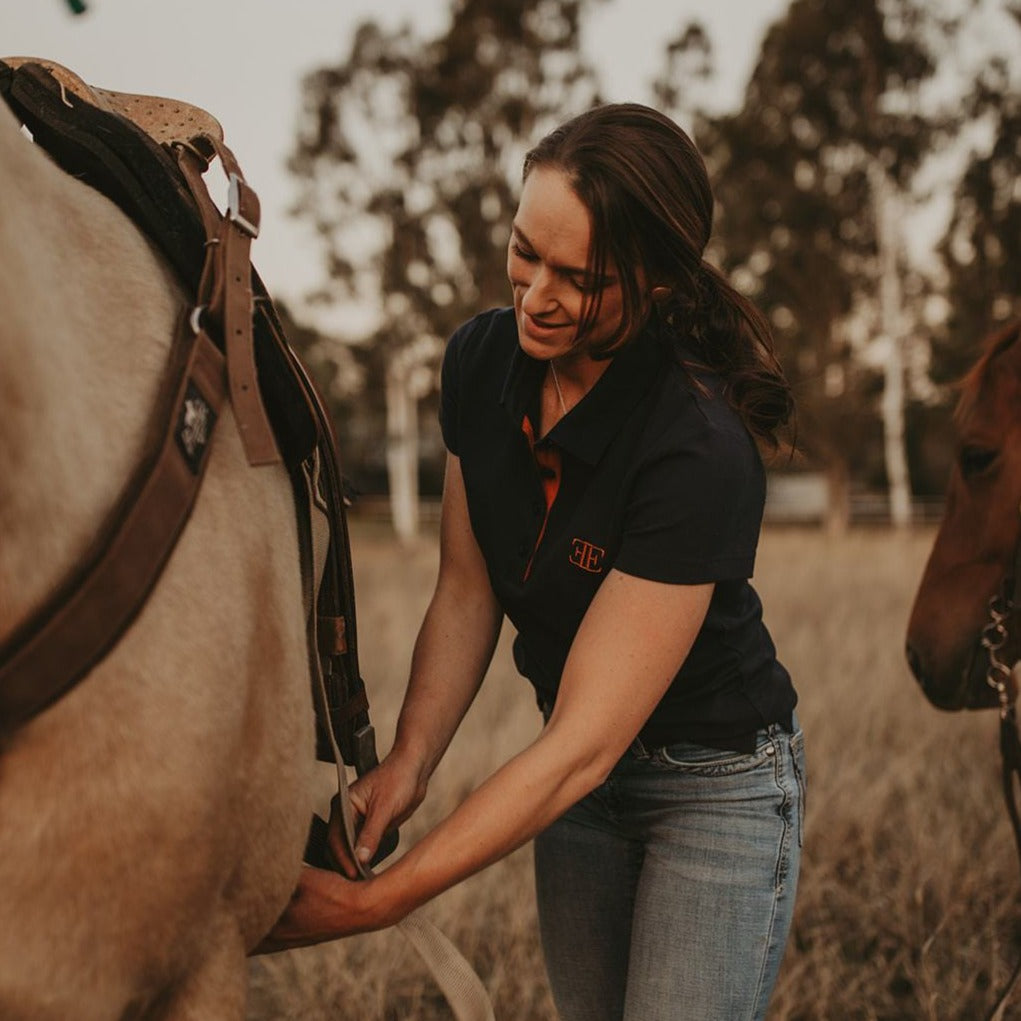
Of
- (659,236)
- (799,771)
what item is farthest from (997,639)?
(659,236)

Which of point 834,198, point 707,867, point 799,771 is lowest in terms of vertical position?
point 707,867

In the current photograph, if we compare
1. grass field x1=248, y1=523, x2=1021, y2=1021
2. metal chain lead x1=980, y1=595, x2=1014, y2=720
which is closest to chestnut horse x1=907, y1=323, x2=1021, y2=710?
metal chain lead x1=980, y1=595, x2=1014, y2=720

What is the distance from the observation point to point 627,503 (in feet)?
5.21

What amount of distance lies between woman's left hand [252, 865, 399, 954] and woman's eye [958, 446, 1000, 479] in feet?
6.17

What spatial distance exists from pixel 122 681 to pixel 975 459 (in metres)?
2.23

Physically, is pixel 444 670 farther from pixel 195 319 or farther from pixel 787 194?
pixel 787 194

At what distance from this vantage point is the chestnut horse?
259 centimetres

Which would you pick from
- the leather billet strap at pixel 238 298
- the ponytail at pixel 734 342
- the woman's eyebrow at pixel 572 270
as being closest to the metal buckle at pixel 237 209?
the leather billet strap at pixel 238 298

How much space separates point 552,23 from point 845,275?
622 cm

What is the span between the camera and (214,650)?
3.44 ft

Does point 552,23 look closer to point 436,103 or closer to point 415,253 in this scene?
point 436,103

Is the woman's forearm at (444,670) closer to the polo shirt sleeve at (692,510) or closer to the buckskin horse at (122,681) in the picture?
the polo shirt sleeve at (692,510)

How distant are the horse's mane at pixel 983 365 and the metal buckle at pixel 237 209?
1.95 m

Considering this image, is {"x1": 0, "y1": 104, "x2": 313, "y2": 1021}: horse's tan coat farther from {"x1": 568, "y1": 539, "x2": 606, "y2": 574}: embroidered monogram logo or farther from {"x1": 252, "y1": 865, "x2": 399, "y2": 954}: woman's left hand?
{"x1": 568, "y1": 539, "x2": 606, "y2": 574}: embroidered monogram logo
